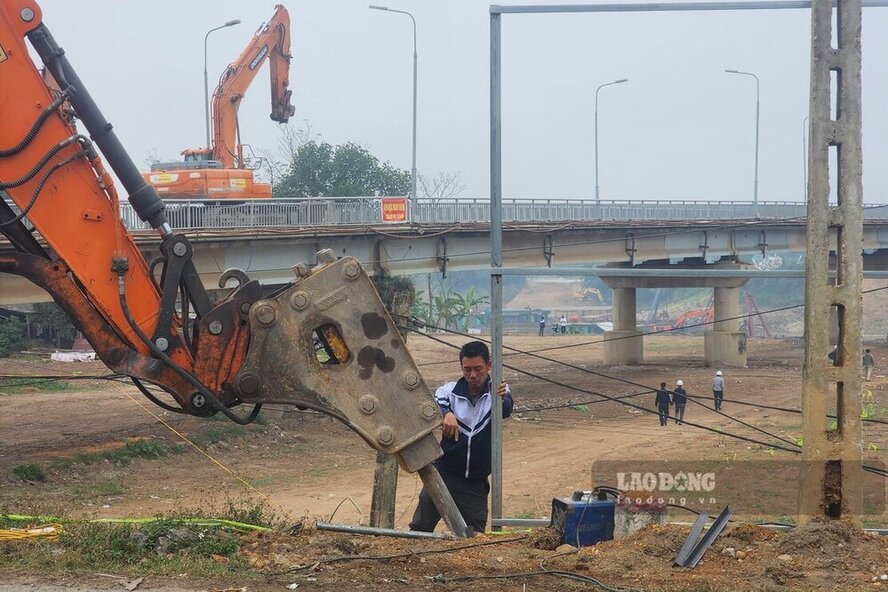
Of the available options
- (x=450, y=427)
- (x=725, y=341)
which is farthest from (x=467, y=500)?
(x=725, y=341)

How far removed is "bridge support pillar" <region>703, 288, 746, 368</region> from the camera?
125 feet

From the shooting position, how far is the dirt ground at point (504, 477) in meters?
5.86

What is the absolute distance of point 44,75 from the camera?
20.0 feet

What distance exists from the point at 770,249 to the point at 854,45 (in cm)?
1437

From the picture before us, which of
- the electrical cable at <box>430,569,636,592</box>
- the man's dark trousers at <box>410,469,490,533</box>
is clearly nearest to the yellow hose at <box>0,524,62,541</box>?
the man's dark trousers at <box>410,469,490,533</box>

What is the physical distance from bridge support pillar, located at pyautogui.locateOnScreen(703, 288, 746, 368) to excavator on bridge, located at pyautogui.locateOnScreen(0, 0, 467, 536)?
33.0 meters

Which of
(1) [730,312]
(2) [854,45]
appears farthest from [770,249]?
(1) [730,312]

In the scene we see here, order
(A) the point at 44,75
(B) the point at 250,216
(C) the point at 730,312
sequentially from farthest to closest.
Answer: (C) the point at 730,312 → (B) the point at 250,216 → (A) the point at 44,75

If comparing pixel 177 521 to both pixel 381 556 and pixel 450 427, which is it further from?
pixel 450 427

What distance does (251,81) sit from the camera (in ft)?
101

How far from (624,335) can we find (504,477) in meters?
22.8

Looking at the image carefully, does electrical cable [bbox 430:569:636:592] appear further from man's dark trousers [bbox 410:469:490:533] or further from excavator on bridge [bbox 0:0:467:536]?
man's dark trousers [bbox 410:469:490:533]

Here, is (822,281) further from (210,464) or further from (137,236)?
(210,464)

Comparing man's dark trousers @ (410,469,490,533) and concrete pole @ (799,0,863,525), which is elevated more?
concrete pole @ (799,0,863,525)
